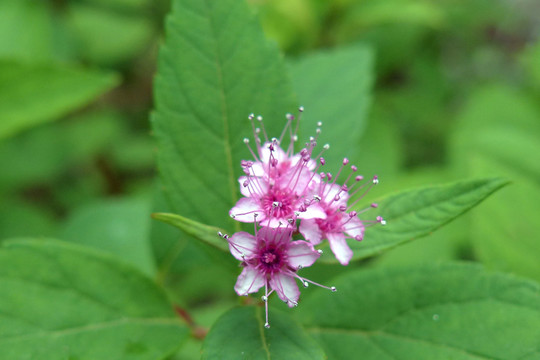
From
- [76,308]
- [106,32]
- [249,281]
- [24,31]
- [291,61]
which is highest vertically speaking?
[106,32]

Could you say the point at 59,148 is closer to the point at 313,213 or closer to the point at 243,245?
the point at 243,245

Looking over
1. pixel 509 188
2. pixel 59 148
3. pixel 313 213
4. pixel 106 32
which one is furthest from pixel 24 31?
pixel 509 188

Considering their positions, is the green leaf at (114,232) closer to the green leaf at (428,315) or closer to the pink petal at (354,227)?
the green leaf at (428,315)

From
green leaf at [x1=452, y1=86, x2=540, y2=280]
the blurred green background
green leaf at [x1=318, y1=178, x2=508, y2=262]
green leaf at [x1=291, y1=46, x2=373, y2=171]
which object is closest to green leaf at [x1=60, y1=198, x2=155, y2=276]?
the blurred green background

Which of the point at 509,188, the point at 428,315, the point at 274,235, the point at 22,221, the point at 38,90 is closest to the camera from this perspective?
the point at 274,235

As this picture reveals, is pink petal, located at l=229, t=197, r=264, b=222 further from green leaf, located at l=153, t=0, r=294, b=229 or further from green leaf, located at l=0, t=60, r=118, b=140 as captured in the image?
green leaf, located at l=0, t=60, r=118, b=140

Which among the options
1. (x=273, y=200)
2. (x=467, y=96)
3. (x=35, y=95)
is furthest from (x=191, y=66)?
(x=467, y=96)
